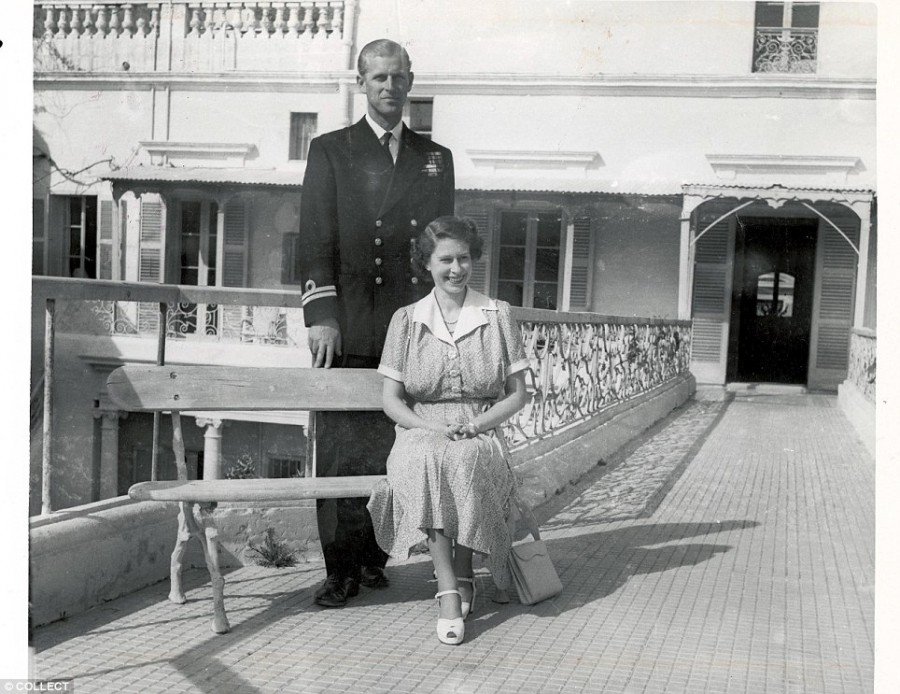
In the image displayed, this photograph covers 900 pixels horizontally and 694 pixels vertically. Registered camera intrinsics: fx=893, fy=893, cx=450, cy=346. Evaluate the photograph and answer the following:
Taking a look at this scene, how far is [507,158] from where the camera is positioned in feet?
32.4

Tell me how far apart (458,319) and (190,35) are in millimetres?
2117

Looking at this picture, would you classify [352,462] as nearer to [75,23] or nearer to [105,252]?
[75,23]

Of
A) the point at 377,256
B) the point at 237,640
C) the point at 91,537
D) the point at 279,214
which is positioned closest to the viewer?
the point at 237,640

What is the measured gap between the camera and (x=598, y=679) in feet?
9.21

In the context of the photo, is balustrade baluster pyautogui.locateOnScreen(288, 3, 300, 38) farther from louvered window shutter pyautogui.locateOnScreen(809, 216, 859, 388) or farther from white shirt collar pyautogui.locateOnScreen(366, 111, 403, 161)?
louvered window shutter pyautogui.locateOnScreen(809, 216, 859, 388)

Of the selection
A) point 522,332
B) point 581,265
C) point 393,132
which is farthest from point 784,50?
point 581,265

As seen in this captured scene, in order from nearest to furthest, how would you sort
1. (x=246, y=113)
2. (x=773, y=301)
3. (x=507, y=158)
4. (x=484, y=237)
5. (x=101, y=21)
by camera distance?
(x=101, y=21)
(x=246, y=113)
(x=507, y=158)
(x=484, y=237)
(x=773, y=301)

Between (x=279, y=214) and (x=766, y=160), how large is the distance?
643 centimetres

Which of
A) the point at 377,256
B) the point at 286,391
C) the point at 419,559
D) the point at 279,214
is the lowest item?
the point at 419,559

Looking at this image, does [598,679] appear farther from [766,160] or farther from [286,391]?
[766,160]

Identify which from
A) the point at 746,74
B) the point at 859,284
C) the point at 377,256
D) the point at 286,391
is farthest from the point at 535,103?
the point at 859,284

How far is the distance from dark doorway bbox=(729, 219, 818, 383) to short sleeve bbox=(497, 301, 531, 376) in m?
12.3

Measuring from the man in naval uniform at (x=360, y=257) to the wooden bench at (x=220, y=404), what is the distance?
0.43 ft

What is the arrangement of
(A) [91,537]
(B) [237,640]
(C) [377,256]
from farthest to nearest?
(C) [377,256] < (A) [91,537] < (B) [237,640]
